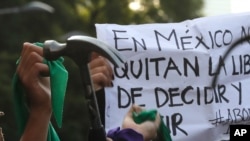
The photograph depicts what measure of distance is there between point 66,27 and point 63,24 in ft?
0.28

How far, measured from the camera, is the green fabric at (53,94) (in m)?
2.75

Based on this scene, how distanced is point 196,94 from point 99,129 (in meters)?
1.87

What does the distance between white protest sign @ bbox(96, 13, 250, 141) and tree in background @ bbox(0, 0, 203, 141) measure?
10109mm

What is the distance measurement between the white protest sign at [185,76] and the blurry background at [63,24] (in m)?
10.1

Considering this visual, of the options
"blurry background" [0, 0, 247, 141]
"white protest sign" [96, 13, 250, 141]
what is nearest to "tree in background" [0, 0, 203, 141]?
"blurry background" [0, 0, 247, 141]

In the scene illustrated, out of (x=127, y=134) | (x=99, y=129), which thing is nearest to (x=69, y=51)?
(x=99, y=129)

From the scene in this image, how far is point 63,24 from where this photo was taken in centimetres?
1984

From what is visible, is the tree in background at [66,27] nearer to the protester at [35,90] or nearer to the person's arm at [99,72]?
the person's arm at [99,72]

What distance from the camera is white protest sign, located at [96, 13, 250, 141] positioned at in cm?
427

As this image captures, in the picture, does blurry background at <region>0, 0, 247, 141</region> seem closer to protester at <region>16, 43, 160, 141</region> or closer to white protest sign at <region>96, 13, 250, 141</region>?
white protest sign at <region>96, 13, 250, 141</region>

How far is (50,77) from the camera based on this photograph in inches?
111

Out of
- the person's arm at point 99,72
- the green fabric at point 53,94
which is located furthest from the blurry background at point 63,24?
the green fabric at point 53,94

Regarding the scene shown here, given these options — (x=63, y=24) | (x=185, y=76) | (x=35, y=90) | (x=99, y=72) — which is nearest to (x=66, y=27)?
(x=63, y=24)

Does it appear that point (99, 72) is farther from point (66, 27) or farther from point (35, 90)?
point (66, 27)
